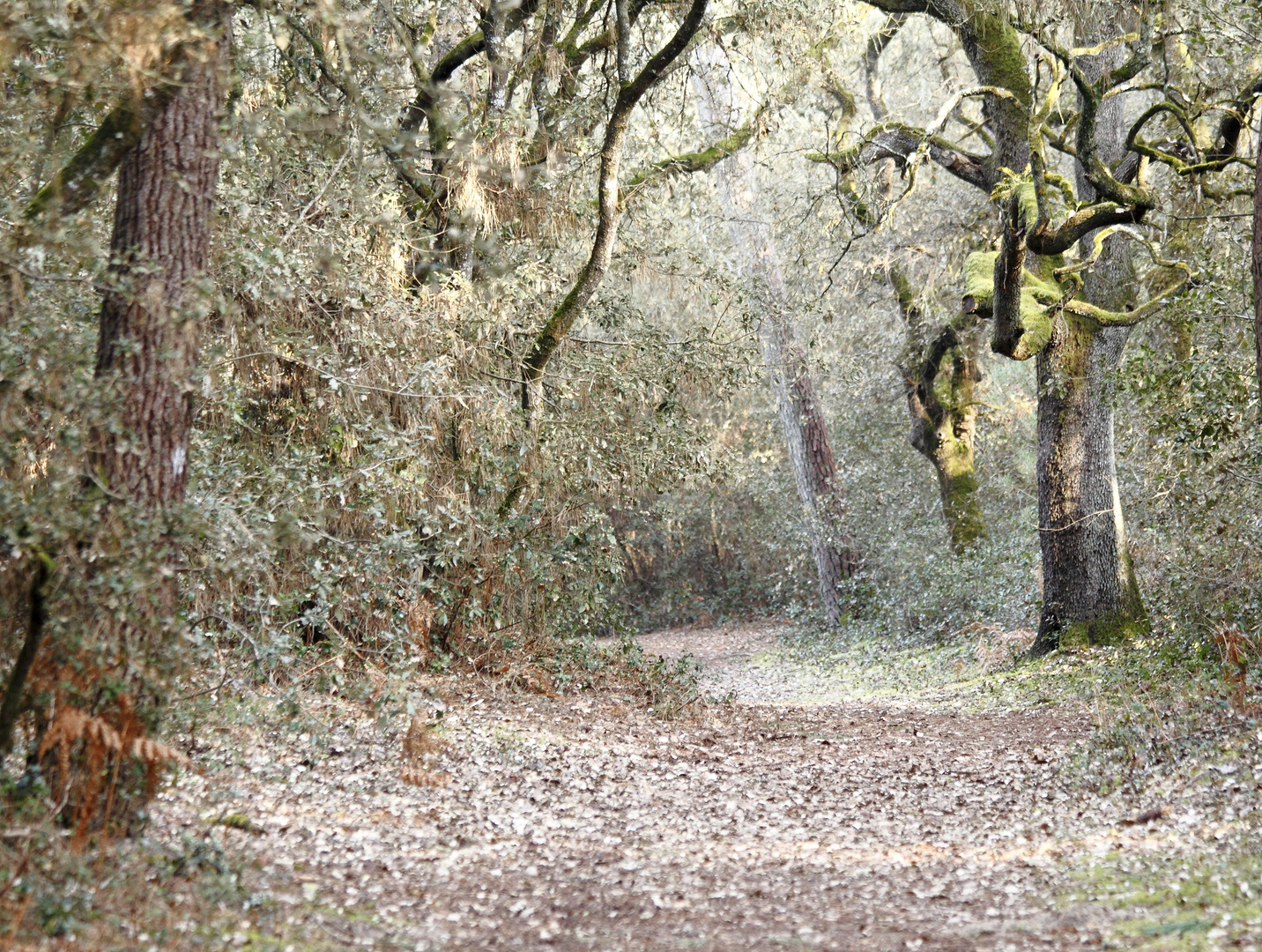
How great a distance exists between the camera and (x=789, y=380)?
14242 mm

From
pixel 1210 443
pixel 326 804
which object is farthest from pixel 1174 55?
pixel 326 804

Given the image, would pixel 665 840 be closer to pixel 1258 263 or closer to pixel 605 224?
pixel 1258 263

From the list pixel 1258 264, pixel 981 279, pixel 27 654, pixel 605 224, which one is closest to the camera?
pixel 27 654

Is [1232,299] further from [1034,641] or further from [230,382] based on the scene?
[230,382]

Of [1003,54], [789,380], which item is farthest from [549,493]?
[1003,54]

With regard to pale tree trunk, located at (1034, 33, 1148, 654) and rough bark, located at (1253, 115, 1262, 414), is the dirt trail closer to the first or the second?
pale tree trunk, located at (1034, 33, 1148, 654)

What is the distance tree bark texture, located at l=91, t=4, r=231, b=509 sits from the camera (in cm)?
432

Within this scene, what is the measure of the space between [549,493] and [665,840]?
15.1ft

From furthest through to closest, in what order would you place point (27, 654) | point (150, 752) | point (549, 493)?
1. point (549, 493)
2. point (150, 752)
3. point (27, 654)

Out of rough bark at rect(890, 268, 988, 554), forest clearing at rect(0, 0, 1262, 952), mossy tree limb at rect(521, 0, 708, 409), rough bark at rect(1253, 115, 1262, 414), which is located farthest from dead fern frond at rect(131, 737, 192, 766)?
rough bark at rect(890, 268, 988, 554)

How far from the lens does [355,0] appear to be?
26.2ft

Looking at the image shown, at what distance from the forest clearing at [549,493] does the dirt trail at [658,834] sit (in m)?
0.04

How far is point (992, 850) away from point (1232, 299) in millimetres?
5411

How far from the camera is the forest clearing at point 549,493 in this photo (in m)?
4.21
